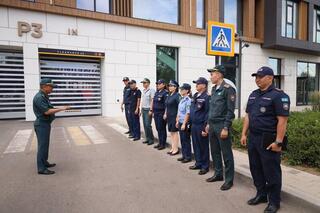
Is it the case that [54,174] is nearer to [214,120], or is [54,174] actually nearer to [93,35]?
[214,120]

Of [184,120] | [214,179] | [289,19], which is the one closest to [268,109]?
[214,179]

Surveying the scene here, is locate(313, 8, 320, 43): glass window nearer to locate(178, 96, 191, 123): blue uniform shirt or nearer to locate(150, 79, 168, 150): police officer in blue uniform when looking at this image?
locate(150, 79, 168, 150): police officer in blue uniform

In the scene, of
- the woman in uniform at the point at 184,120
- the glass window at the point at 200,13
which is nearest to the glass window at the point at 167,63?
the glass window at the point at 200,13

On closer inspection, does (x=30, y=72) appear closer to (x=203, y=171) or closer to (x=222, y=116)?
(x=203, y=171)

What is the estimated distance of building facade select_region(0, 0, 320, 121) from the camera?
492 inches

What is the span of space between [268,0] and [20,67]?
16765 millimetres

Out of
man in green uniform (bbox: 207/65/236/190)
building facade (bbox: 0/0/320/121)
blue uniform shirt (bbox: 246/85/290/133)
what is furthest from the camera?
building facade (bbox: 0/0/320/121)

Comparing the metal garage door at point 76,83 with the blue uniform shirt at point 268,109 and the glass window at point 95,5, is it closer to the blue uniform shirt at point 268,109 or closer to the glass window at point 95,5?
the glass window at point 95,5

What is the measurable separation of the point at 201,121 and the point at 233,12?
Answer: 16.3 meters

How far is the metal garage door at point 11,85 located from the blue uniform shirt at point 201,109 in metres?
10.5

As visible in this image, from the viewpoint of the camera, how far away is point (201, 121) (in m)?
5.18

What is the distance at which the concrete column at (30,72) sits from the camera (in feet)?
40.5

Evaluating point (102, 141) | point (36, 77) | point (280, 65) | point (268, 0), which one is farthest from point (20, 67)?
point (280, 65)

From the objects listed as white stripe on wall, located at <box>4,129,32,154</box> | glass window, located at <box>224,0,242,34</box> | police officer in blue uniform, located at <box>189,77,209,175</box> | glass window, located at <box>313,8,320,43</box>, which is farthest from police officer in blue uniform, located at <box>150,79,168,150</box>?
glass window, located at <box>313,8,320,43</box>
